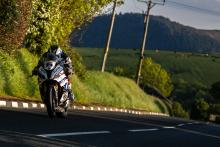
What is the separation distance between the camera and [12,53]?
87.6 feet

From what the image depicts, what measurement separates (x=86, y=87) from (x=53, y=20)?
11993mm

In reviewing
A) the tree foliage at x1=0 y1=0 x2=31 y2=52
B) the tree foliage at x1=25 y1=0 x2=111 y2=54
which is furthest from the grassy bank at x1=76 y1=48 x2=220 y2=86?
the tree foliage at x1=0 y1=0 x2=31 y2=52

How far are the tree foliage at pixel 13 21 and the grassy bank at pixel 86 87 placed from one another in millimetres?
1039

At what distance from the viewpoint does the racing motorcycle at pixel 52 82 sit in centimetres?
1550

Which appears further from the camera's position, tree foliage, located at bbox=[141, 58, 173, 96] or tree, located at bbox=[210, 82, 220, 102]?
tree foliage, located at bbox=[141, 58, 173, 96]

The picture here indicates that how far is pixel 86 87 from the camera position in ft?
140

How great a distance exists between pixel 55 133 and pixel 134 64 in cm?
17593

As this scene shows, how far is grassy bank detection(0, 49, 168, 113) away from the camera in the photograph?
27781 millimetres

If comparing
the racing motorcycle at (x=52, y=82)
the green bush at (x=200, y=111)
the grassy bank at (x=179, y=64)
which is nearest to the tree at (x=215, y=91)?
the green bush at (x=200, y=111)

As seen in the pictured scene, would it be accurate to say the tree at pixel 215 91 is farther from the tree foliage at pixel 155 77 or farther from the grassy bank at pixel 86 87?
the grassy bank at pixel 86 87

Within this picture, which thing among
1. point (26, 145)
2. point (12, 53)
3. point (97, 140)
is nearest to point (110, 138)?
point (97, 140)

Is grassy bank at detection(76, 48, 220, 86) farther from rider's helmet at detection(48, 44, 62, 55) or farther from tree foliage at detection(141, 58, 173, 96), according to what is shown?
rider's helmet at detection(48, 44, 62, 55)

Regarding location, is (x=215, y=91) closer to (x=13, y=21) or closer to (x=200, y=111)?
(x=200, y=111)

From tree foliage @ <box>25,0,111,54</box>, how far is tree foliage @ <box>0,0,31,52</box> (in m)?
3.11
